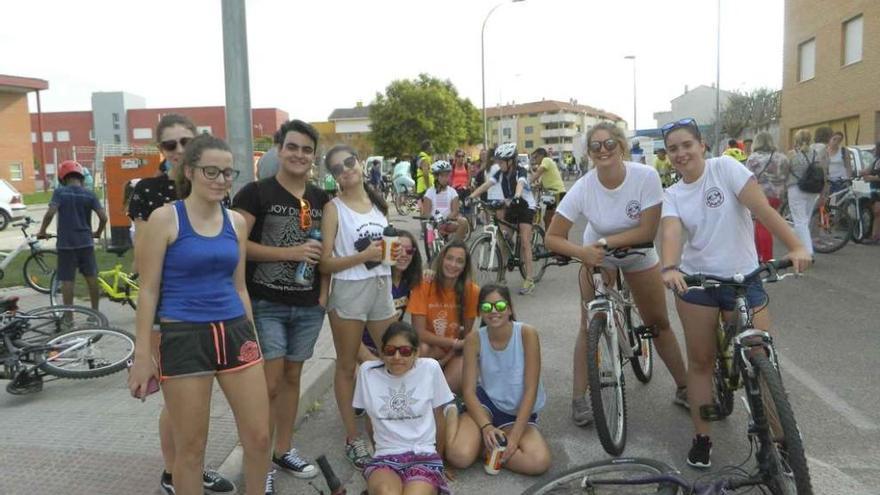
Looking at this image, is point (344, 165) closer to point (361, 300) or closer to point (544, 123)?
point (361, 300)

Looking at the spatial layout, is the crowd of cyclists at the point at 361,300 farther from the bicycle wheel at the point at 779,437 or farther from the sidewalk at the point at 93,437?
the bicycle wheel at the point at 779,437

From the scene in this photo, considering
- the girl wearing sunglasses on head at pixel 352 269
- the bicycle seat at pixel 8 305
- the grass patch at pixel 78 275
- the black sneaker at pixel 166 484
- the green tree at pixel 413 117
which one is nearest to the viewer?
the black sneaker at pixel 166 484

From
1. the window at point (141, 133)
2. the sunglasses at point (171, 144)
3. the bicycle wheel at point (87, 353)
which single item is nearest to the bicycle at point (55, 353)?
the bicycle wheel at point (87, 353)

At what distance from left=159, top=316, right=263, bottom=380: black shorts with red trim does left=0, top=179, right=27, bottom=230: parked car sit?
21361 millimetres

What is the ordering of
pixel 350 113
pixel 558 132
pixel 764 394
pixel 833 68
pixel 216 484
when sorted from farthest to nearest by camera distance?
pixel 558 132, pixel 350 113, pixel 833 68, pixel 216 484, pixel 764 394

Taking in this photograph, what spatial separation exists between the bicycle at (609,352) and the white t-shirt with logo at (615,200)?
186 mm

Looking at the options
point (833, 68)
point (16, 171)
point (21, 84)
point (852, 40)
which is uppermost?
point (21, 84)

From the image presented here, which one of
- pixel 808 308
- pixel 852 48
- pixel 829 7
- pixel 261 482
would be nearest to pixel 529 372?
pixel 261 482

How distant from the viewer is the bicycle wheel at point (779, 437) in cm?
288

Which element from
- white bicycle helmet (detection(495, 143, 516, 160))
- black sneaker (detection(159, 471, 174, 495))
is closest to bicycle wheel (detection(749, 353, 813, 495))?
black sneaker (detection(159, 471, 174, 495))

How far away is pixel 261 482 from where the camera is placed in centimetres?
313

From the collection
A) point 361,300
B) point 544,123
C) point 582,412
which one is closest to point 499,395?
point 582,412

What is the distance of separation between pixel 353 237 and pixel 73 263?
5.08 metres

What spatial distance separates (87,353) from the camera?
17.5ft
